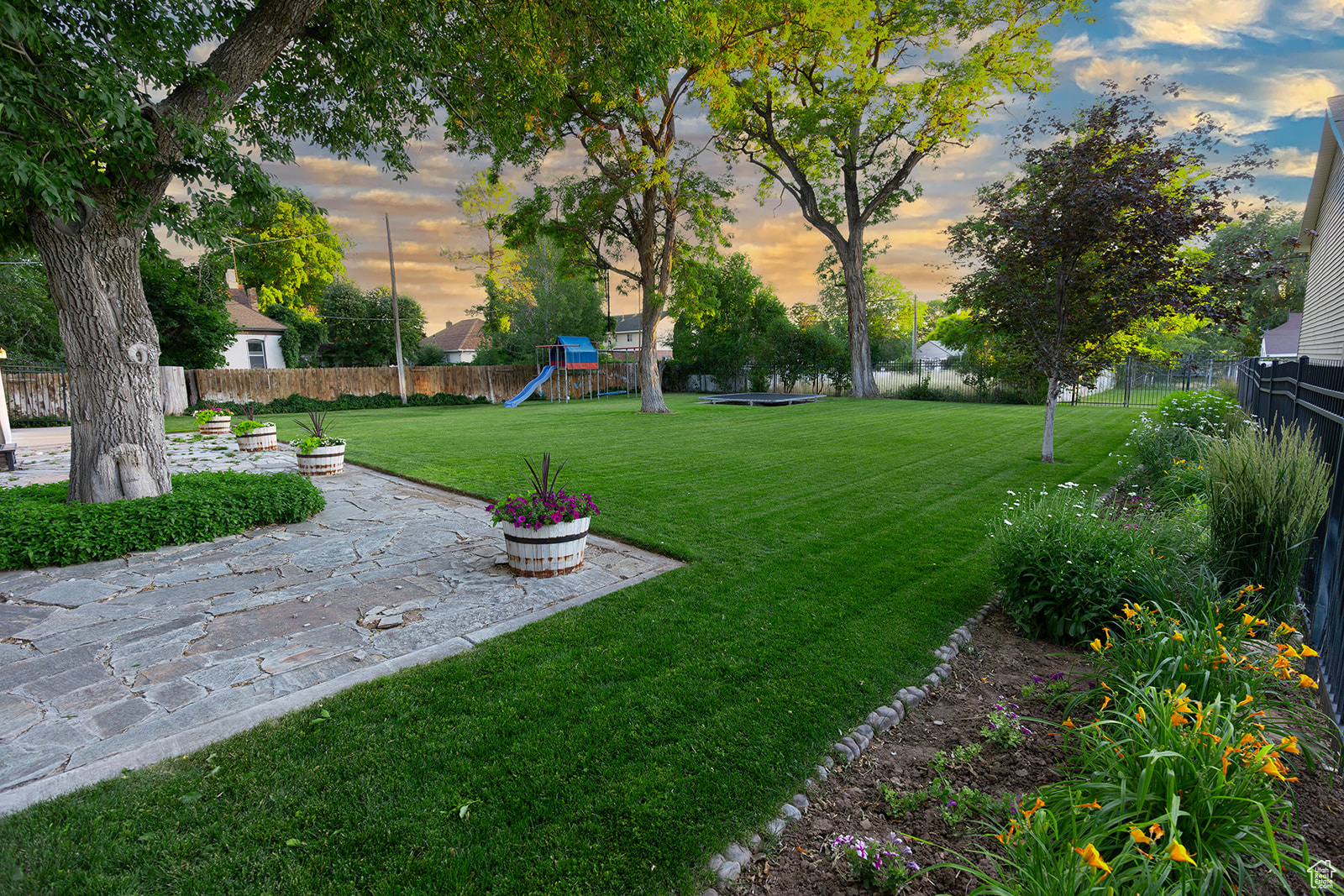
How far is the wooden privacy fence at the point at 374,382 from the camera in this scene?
1945 centimetres

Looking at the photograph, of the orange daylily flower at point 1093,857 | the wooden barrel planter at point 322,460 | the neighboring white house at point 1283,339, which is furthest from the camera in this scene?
the neighboring white house at point 1283,339

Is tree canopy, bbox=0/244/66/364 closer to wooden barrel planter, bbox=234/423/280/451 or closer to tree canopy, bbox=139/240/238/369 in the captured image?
tree canopy, bbox=139/240/238/369

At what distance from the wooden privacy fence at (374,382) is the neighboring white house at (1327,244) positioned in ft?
75.5

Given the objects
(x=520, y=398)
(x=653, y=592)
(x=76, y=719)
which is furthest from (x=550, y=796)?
(x=520, y=398)

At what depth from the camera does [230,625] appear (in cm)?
334

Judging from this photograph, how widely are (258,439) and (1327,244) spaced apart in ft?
64.5

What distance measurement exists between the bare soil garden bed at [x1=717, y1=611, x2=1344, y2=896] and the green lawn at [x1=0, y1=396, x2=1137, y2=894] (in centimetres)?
14

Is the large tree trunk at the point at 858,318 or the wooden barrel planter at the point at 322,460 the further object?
the large tree trunk at the point at 858,318

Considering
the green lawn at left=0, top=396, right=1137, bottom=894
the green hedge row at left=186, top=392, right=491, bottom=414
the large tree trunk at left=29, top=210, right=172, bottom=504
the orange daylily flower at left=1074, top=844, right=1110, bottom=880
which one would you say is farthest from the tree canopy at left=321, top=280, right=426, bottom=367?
the orange daylily flower at left=1074, top=844, right=1110, bottom=880

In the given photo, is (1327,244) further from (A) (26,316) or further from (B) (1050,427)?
(A) (26,316)

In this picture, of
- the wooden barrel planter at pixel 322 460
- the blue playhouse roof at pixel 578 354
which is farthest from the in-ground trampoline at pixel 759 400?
the wooden barrel planter at pixel 322 460

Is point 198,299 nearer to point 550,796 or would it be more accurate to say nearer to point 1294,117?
point 550,796

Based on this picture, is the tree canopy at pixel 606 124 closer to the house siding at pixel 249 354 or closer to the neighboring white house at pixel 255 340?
the neighboring white house at pixel 255 340

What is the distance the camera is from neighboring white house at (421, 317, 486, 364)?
1836 inches
